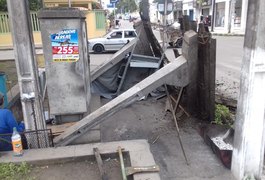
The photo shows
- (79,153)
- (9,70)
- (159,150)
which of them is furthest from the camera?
(9,70)

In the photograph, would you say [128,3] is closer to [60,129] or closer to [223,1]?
[223,1]

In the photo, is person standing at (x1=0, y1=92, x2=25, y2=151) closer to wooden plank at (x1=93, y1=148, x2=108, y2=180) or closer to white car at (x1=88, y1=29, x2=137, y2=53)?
wooden plank at (x1=93, y1=148, x2=108, y2=180)

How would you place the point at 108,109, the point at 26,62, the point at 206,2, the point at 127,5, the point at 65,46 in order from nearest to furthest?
the point at 26,62 < the point at 108,109 < the point at 65,46 < the point at 206,2 < the point at 127,5

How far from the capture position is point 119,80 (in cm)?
877

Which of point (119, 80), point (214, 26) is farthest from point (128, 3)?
point (119, 80)

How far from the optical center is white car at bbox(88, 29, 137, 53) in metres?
18.3

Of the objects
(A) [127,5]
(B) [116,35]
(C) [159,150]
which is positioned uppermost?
(A) [127,5]

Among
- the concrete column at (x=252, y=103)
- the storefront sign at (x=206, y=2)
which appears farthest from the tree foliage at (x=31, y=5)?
the storefront sign at (x=206, y=2)

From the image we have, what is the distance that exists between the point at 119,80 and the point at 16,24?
519cm

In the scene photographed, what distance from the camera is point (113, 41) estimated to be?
725 inches

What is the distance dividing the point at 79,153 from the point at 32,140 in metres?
0.88

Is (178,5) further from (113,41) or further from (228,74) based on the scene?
(228,74)

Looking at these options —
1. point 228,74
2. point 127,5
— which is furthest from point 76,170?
point 127,5

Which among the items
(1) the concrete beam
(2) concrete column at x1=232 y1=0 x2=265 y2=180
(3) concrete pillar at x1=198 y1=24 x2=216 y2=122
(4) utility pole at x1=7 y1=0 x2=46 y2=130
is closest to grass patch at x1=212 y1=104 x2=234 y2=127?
(3) concrete pillar at x1=198 y1=24 x2=216 y2=122
